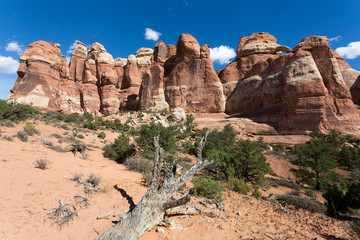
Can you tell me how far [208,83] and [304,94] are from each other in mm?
16368

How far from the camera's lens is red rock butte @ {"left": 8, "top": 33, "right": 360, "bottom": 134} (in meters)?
21.9

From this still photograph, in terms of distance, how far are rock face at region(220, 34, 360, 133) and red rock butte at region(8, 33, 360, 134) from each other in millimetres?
111

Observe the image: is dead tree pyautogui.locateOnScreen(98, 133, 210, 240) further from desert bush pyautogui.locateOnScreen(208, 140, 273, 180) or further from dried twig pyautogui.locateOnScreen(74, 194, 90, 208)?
desert bush pyautogui.locateOnScreen(208, 140, 273, 180)

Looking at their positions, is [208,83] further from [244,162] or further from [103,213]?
[103,213]

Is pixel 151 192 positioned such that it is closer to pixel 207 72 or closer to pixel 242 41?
pixel 207 72

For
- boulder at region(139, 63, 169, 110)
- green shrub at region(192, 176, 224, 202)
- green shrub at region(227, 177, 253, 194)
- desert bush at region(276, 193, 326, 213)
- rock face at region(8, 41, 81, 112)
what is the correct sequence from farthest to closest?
boulder at region(139, 63, 169, 110)
rock face at region(8, 41, 81, 112)
green shrub at region(227, 177, 253, 194)
green shrub at region(192, 176, 224, 202)
desert bush at region(276, 193, 326, 213)

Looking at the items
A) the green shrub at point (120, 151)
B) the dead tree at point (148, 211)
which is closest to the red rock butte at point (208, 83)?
the green shrub at point (120, 151)

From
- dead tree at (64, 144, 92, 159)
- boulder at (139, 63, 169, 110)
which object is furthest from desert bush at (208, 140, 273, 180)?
boulder at (139, 63, 169, 110)

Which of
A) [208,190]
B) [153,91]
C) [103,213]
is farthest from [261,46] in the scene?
[103,213]

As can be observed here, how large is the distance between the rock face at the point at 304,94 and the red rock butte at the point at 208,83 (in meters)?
0.11

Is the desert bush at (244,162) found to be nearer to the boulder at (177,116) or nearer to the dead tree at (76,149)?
the dead tree at (76,149)

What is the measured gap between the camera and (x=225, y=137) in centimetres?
1734

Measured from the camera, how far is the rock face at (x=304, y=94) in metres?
21.2

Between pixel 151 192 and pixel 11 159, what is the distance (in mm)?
6563
